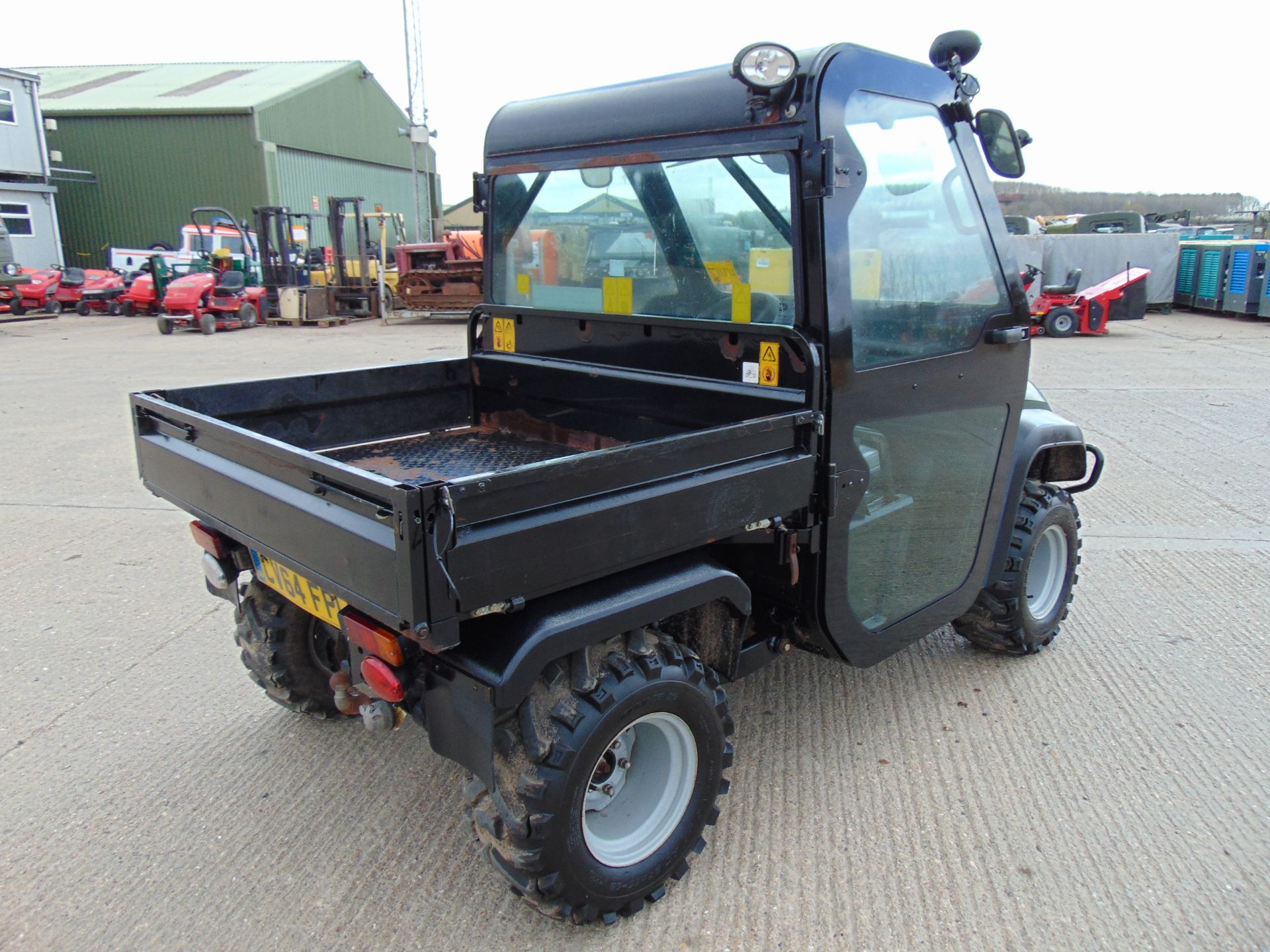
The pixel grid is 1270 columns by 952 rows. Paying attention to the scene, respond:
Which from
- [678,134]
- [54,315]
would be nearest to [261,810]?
[678,134]

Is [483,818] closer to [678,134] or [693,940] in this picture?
[693,940]

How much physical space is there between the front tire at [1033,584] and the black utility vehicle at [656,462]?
1 centimetres

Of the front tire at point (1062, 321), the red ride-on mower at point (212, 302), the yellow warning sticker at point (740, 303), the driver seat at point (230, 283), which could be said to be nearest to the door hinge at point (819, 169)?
the yellow warning sticker at point (740, 303)

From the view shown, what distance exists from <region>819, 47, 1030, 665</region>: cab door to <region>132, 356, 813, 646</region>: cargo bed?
12.4 inches

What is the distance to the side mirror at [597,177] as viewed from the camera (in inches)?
120

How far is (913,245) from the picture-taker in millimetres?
2799

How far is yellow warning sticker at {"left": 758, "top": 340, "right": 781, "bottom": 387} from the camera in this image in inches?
104

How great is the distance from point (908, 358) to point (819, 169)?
672mm

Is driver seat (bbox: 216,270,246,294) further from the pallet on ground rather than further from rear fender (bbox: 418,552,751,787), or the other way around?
rear fender (bbox: 418,552,751,787)

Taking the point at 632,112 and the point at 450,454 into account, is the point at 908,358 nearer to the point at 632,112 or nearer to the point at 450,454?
the point at 632,112

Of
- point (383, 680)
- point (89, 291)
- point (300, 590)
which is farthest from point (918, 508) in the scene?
point (89, 291)

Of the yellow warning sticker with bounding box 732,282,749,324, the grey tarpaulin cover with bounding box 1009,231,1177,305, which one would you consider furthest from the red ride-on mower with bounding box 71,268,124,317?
the yellow warning sticker with bounding box 732,282,749,324

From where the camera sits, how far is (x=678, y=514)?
7.41 ft

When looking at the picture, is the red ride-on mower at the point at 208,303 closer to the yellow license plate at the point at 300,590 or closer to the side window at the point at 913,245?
the yellow license plate at the point at 300,590
